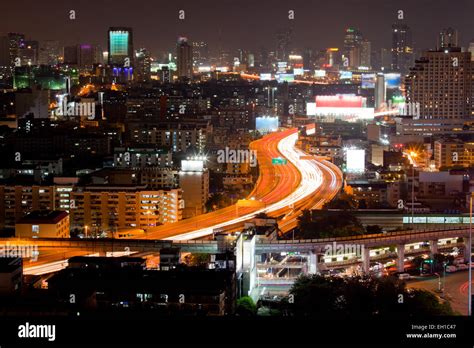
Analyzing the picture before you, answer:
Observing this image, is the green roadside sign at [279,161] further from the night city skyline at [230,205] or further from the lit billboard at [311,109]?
the lit billboard at [311,109]

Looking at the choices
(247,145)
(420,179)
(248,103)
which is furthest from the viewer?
(248,103)

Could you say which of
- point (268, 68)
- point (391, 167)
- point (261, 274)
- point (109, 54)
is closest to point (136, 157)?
point (391, 167)

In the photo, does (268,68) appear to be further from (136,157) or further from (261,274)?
(261,274)

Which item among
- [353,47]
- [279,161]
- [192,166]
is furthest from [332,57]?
[192,166]

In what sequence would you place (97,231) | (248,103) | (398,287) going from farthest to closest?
(248,103)
(97,231)
(398,287)

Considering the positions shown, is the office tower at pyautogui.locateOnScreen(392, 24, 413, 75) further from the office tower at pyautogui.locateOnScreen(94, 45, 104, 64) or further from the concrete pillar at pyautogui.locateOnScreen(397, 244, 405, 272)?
the concrete pillar at pyautogui.locateOnScreen(397, 244, 405, 272)
